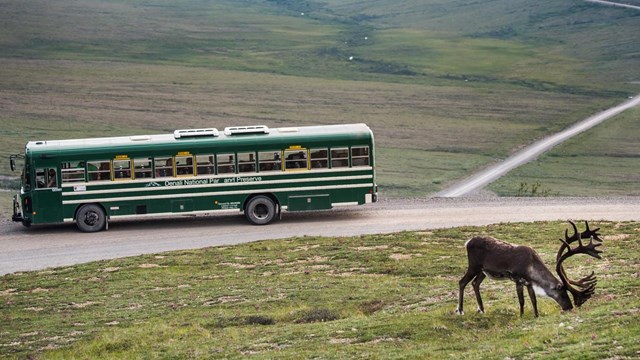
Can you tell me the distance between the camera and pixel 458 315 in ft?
78.1

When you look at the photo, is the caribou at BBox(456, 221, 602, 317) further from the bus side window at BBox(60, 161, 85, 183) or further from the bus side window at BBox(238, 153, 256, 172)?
the bus side window at BBox(60, 161, 85, 183)

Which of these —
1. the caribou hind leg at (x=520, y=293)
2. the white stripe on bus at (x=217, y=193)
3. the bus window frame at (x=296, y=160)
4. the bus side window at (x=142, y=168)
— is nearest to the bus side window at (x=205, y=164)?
the white stripe on bus at (x=217, y=193)

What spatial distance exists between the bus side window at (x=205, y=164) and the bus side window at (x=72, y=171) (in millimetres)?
4614

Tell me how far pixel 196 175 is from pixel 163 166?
54.0 inches

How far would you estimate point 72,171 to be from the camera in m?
42.2

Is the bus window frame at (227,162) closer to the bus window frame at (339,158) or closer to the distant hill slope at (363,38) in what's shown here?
the bus window frame at (339,158)

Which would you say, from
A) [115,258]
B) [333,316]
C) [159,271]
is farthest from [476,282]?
[115,258]

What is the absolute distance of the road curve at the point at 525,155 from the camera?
61722 millimetres

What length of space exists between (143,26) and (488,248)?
126 metres

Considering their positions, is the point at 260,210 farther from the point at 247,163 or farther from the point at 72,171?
the point at 72,171

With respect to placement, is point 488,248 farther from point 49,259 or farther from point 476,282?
point 49,259

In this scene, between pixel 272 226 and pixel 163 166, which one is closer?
pixel 163 166

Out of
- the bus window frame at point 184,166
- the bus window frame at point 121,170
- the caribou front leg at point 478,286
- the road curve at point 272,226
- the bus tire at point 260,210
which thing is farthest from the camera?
the bus tire at point 260,210

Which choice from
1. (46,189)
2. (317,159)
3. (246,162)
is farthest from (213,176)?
(46,189)
